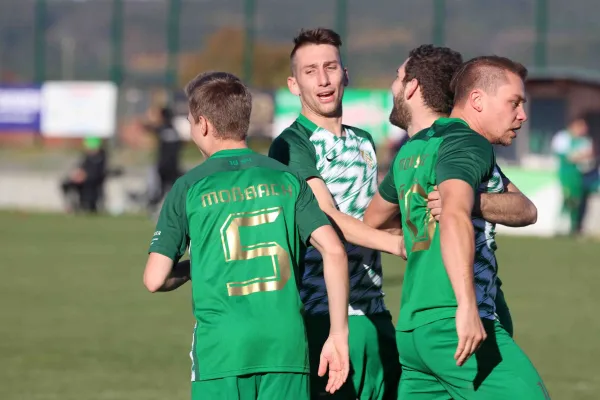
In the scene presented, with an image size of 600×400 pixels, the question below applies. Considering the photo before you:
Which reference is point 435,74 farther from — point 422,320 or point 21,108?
point 21,108

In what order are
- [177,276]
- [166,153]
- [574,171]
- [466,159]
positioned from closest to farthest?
[466,159]
[177,276]
[574,171]
[166,153]

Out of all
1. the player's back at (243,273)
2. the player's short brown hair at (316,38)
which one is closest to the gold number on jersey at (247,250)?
the player's back at (243,273)

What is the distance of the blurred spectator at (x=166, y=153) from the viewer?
25.2 metres

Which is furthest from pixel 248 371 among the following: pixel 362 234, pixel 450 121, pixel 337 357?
pixel 450 121

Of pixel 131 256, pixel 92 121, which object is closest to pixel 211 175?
pixel 131 256

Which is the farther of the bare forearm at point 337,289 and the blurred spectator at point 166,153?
the blurred spectator at point 166,153

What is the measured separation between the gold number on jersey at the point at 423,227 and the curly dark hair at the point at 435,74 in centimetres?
61

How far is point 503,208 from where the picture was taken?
473cm

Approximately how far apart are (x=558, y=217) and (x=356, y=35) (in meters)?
21.0

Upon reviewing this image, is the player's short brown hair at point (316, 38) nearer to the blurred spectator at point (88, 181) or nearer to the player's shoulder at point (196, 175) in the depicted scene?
the player's shoulder at point (196, 175)

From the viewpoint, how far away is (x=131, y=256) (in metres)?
17.7

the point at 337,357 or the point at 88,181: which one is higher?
the point at 337,357

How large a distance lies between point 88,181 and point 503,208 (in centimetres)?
2232

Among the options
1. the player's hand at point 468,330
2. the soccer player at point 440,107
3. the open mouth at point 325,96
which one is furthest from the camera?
the open mouth at point 325,96
